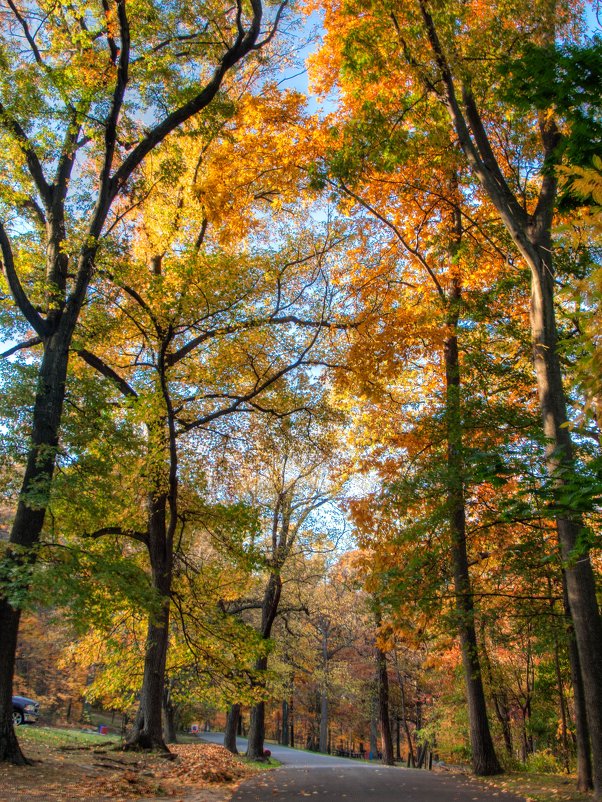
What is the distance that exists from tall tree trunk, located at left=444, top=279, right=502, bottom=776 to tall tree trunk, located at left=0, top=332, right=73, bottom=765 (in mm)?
6320

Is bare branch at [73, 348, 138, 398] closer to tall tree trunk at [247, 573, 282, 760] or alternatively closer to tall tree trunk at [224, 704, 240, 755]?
tall tree trunk at [247, 573, 282, 760]

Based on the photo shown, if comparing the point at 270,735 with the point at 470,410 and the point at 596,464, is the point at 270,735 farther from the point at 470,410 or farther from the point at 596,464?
the point at 596,464

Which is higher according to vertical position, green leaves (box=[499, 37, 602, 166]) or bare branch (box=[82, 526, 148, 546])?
green leaves (box=[499, 37, 602, 166])

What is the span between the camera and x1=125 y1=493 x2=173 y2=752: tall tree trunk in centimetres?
1107

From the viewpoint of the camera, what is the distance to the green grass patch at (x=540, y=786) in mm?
7207

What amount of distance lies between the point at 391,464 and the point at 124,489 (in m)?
5.42

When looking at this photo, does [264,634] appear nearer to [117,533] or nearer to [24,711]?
[24,711]

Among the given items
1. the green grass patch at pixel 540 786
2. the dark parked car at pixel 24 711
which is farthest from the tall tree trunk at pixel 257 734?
the green grass patch at pixel 540 786

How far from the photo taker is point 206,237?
14.5m

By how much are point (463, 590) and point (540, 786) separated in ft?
10.0

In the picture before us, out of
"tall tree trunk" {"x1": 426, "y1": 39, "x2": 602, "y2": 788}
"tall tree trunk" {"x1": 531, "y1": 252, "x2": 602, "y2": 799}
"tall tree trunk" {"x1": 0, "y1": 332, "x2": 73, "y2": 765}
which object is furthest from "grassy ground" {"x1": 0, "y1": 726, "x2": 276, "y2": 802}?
"tall tree trunk" {"x1": 426, "y1": 39, "x2": 602, "y2": 788}

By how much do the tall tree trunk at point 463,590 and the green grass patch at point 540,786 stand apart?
1.80 feet

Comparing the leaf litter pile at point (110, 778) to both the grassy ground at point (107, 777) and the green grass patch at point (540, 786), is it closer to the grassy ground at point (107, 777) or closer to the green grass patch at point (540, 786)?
the grassy ground at point (107, 777)

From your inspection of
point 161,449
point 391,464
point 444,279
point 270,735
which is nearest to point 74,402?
point 161,449
